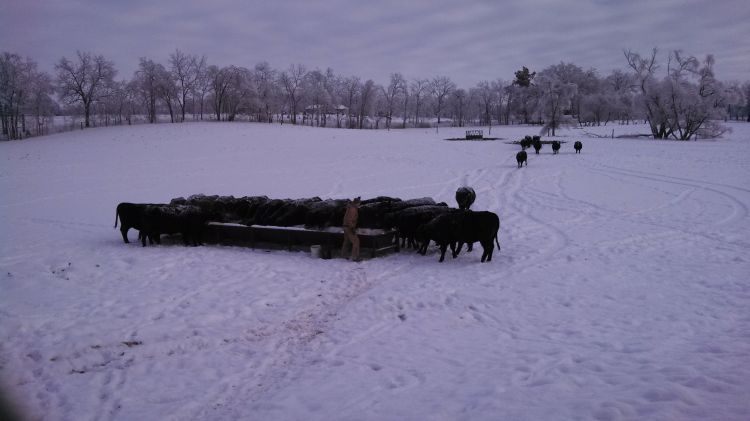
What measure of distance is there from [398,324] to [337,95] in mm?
104792

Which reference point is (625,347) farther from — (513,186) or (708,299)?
(513,186)

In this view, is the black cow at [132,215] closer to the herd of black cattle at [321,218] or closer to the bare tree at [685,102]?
the herd of black cattle at [321,218]

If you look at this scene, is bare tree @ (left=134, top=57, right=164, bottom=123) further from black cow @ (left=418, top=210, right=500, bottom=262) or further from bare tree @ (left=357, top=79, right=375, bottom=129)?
black cow @ (left=418, top=210, right=500, bottom=262)

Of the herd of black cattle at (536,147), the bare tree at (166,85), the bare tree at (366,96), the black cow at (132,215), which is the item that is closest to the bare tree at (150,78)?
the bare tree at (166,85)

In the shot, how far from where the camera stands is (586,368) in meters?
5.11

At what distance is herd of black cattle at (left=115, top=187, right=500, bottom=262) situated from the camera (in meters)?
9.98

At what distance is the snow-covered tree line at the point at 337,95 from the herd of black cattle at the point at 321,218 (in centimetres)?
4347

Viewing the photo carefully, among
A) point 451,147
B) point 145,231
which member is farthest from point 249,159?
point 145,231

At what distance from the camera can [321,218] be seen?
38.1ft

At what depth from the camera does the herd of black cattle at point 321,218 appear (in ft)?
32.8

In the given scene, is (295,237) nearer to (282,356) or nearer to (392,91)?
(282,356)

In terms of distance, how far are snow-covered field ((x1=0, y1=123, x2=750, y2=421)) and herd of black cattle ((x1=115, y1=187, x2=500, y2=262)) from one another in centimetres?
56

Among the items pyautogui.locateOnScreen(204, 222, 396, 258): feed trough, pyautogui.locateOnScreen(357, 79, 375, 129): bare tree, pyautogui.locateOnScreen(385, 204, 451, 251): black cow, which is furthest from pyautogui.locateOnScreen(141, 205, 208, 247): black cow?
pyautogui.locateOnScreen(357, 79, 375, 129): bare tree

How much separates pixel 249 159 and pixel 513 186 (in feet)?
59.9
